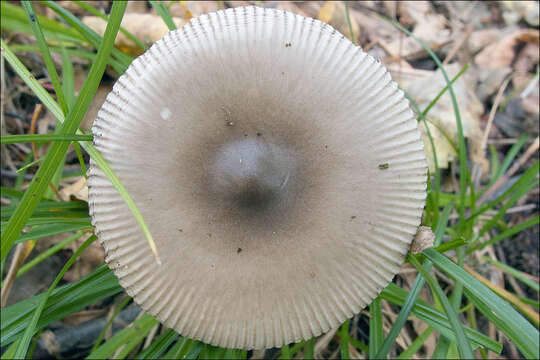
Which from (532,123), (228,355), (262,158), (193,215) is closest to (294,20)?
(262,158)

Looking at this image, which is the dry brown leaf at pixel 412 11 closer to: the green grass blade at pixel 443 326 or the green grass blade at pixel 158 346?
the green grass blade at pixel 443 326

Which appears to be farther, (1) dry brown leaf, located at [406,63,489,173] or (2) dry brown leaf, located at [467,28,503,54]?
(2) dry brown leaf, located at [467,28,503,54]

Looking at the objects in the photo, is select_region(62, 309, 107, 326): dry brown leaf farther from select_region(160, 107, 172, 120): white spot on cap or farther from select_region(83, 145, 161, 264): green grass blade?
select_region(160, 107, 172, 120): white spot on cap

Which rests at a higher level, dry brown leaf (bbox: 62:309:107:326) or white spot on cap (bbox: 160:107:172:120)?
white spot on cap (bbox: 160:107:172:120)

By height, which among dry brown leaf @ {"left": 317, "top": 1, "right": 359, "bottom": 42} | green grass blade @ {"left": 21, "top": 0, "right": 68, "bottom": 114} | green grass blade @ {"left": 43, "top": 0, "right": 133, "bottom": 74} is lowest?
green grass blade @ {"left": 21, "top": 0, "right": 68, "bottom": 114}

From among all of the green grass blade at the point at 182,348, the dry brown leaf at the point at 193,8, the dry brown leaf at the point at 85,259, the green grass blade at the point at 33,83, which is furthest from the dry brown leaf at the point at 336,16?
the green grass blade at the point at 182,348

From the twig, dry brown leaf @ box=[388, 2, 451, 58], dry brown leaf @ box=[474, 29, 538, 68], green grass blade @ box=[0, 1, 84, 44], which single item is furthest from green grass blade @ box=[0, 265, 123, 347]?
dry brown leaf @ box=[474, 29, 538, 68]

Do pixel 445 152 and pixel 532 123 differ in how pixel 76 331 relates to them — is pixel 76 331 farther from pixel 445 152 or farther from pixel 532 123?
pixel 532 123

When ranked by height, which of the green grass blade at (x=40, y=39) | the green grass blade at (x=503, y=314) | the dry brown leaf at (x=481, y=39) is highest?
the dry brown leaf at (x=481, y=39)
